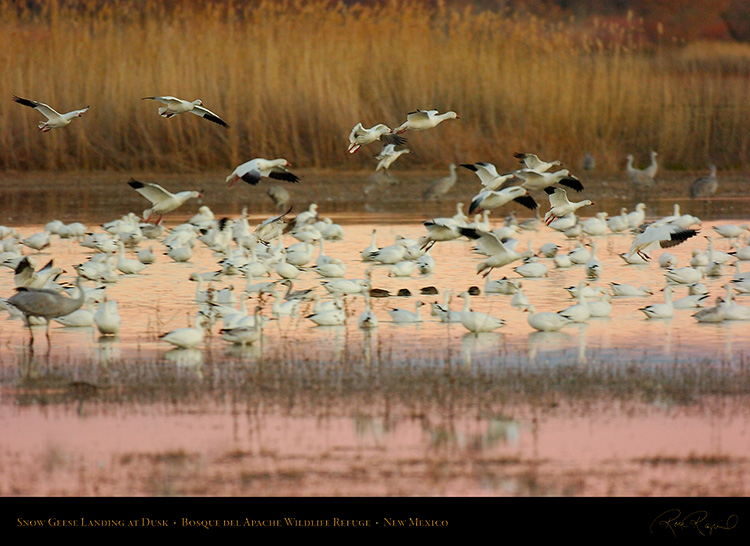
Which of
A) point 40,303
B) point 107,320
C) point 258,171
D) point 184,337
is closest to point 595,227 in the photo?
point 258,171

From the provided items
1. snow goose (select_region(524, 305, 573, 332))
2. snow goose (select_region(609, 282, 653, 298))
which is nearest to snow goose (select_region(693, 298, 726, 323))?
snow goose (select_region(524, 305, 573, 332))

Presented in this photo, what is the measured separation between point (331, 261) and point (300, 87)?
8856 millimetres

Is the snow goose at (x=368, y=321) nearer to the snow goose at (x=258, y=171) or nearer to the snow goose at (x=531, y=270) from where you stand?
the snow goose at (x=258, y=171)

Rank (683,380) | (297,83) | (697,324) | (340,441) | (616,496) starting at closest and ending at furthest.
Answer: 1. (616,496)
2. (340,441)
3. (683,380)
4. (697,324)
5. (297,83)

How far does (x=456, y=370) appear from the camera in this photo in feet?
26.6

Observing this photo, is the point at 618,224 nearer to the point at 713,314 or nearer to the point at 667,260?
the point at 667,260

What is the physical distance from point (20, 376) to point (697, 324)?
16.3 feet


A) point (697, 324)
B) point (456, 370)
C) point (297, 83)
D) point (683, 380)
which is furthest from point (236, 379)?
point (297, 83)

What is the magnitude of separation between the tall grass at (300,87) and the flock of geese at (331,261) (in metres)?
4.69

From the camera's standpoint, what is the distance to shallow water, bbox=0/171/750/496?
5.96 meters

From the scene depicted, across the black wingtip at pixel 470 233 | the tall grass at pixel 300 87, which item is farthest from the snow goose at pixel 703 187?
the black wingtip at pixel 470 233

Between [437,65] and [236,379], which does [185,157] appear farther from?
[236,379]

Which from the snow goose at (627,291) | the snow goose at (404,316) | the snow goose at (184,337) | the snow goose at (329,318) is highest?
the snow goose at (184,337)

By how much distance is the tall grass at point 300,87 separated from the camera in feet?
69.2
